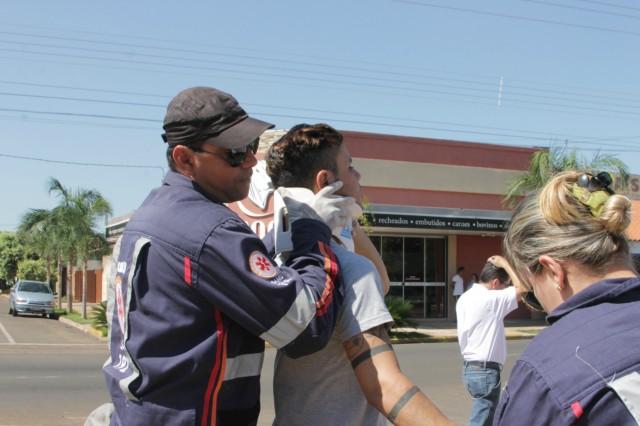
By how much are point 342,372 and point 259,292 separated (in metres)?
0.53

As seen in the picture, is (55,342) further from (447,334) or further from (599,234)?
(599,234)

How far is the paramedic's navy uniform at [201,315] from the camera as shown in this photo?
1986 mm

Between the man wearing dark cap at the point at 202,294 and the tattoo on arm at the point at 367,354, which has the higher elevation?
the man wearing dark cap at the point at 202,294

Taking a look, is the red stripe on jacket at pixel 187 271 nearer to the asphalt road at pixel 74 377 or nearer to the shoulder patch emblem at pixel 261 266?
the shoulder patch emblem at pixel 261 266

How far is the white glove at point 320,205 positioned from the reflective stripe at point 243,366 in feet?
1.60

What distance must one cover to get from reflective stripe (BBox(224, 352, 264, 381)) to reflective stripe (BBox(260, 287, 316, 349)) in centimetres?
13

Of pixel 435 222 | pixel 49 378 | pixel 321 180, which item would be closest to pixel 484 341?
pixel 321 180

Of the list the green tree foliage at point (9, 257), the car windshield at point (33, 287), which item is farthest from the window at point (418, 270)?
the green tree foliage at point (9, 257)

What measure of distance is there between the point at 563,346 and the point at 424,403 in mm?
641

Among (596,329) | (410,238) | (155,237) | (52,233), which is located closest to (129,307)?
(155,237)

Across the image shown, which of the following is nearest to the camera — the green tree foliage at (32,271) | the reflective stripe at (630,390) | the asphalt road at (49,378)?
the reflective stripe at (630,390)

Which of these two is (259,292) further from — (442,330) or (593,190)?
(442,330)

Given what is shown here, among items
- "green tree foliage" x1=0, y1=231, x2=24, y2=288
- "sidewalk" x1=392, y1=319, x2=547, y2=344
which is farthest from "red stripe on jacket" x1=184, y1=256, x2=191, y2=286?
"green tree foliage" x1=0, y1=231, x2=24, y2=288

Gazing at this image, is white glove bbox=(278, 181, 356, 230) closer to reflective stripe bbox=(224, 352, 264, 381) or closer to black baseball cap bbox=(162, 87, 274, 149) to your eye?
black baseball cap bbox=(162, 87, 274, 149)
